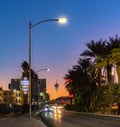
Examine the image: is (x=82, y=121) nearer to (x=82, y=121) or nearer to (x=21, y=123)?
(x=82, y=121)

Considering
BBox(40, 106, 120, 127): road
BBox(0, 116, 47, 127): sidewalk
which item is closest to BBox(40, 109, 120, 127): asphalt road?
BBox(40, 106, 120, 127): road

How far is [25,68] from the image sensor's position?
14800 centimetres

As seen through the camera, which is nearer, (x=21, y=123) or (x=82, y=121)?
(x=21, y=123)

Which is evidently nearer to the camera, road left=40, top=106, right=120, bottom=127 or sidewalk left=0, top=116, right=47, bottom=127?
sidewalk left=0, top=116, right=47, bottom=127

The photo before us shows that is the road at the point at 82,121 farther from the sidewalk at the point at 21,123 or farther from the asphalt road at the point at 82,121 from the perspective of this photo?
the sidewalk at the point at 21,123

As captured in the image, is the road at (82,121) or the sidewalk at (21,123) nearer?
the sidewalk at (21,123)

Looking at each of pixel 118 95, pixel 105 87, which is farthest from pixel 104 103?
pixel 118 95

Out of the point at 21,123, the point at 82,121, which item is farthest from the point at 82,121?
the point at 21,123

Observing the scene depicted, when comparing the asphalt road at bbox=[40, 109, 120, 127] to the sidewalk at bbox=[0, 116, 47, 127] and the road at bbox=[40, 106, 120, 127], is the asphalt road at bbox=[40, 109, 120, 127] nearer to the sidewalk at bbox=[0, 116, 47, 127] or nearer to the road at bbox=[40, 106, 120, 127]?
the road at bbox=[40, 106, 120, 127]

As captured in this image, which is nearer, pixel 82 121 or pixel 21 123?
pixel 21 123

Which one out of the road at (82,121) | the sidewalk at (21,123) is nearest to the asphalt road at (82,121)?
the road at (82,121)

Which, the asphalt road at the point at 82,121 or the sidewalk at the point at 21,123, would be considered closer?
the sidewalk at the point at 21,123

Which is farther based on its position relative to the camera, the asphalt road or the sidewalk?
the asphalt road

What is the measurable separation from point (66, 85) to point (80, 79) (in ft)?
68.0
